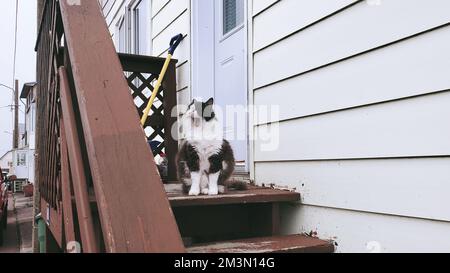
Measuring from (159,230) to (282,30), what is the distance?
65.5 inches

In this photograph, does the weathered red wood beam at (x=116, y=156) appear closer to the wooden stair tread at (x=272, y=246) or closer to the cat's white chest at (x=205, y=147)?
the wooden stair tread at (x=272, y=246)

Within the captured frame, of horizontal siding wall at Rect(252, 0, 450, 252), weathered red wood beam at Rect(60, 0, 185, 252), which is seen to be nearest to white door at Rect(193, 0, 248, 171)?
horizontal siding wall at Rect(252, 0, 450, 252)

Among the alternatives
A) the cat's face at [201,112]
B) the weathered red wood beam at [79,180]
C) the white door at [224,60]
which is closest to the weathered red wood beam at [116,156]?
the weathered red wood beam at [79,180]

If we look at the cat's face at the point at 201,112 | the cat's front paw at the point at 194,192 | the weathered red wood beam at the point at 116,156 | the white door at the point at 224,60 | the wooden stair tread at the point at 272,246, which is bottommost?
the wooden stair tread at the point at 272,246

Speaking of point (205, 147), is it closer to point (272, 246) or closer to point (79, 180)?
point (272, 246)

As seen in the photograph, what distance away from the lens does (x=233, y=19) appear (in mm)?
3334

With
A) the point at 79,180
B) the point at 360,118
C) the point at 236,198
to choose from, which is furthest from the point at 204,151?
the point at 79,180

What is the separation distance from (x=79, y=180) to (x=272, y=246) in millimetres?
955

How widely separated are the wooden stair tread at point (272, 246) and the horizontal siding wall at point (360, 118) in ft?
0.29

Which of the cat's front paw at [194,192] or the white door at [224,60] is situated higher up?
the white door at [224,60]

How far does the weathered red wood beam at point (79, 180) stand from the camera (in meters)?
1.15

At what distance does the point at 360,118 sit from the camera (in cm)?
175

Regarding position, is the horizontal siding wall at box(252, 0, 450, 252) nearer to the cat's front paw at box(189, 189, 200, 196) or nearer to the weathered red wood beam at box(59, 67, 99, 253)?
the cat's front paw at box(189, 189, 200, 196)
